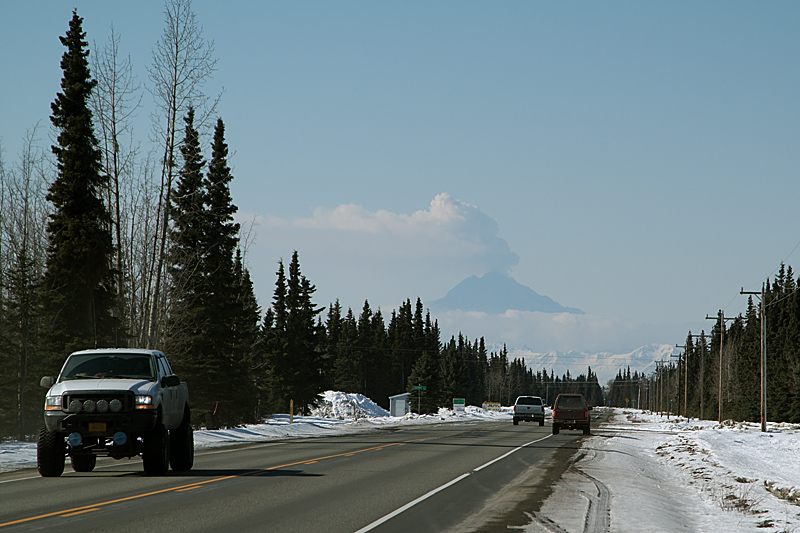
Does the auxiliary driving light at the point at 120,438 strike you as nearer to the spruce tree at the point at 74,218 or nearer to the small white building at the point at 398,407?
the spruce tree at the point at 74,218

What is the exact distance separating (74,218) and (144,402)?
2705 centimetres

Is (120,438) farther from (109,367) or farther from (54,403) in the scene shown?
(109,367)

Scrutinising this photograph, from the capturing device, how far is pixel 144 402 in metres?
15.1

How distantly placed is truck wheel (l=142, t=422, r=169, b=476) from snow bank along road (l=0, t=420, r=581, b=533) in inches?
13.2

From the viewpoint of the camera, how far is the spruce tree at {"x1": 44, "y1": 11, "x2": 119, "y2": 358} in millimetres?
39156

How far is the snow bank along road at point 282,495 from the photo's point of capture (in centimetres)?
1063

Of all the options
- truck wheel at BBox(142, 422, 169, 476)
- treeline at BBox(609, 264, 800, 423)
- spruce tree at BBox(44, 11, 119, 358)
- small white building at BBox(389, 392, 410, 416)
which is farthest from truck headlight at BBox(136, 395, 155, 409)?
small white building at BBox(389, 392, 410, 416)

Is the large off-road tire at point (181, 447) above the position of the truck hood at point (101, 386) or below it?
below

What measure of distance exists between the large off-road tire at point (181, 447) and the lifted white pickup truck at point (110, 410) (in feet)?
1.40

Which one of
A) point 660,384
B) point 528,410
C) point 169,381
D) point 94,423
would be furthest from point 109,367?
point 660,384

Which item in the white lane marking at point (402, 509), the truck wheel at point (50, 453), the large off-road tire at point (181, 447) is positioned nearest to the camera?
the white lane marking at point (402, 509)

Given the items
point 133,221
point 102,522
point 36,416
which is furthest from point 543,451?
point 36,416

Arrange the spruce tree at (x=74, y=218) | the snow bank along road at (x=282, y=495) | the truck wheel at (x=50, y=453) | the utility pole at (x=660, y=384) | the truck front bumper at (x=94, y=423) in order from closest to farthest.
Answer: the snow bank along road at (x=282, y=495)
the truck front bumper at (x=94, y=423)
the truck wheel at (x=50, y=453)
the spruce tree at (x=74, y=218)
the utility pole at (x=660, y=384)

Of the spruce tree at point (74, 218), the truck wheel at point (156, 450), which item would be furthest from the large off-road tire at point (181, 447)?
the spruce tree at point (74, 218)
